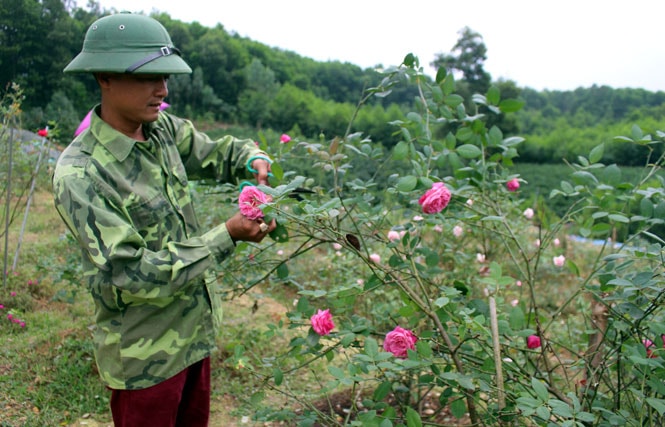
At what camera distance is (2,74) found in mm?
3574

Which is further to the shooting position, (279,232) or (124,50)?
(279,232)

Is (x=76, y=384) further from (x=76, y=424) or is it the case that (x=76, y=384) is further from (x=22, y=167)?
(x=22, y=167)

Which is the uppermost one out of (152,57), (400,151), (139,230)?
(152,57)

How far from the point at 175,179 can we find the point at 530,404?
3.97 feet

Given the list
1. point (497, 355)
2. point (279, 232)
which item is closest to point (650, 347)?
point (497, 355)

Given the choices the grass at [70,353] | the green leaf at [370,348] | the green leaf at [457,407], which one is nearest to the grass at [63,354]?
the grass at [70,353]

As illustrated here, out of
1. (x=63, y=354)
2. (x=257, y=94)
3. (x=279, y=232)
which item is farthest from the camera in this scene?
(x=257, y=94)

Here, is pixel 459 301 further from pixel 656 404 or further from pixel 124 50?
pixel 124 50

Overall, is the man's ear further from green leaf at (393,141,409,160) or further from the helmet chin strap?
green leaf at (393,141,409,160)

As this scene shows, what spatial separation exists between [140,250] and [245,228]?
27 cm

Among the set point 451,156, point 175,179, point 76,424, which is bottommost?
point 76,424

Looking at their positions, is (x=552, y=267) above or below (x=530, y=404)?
below

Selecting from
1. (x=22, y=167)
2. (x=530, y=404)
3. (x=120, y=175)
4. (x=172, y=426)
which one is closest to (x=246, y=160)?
(x=120, y=175)

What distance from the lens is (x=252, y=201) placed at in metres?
1.44
